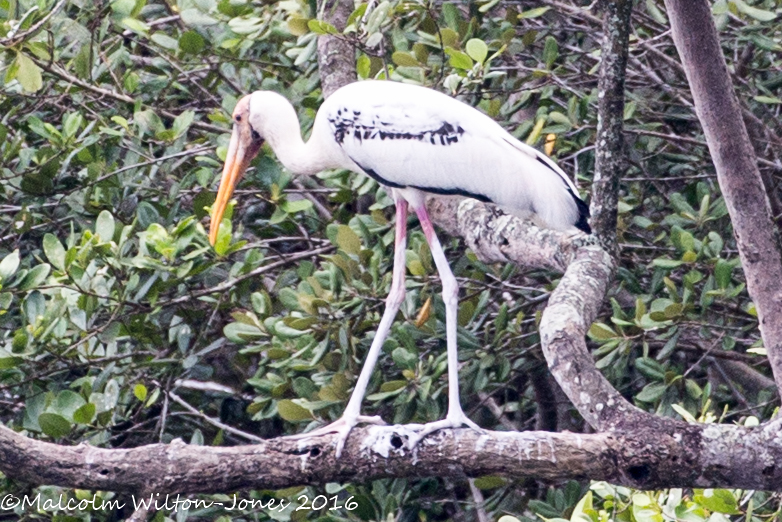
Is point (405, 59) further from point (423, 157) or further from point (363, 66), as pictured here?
point (423, 157)

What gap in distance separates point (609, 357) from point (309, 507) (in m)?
1.37

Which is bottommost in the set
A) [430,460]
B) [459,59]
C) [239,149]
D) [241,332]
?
[241,332]

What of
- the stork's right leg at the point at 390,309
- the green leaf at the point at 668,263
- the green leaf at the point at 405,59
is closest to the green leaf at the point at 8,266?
the stork's right leg at the point at 390,309

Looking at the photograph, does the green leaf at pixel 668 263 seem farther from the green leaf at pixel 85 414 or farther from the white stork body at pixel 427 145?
the green leaf at pixel 85 414

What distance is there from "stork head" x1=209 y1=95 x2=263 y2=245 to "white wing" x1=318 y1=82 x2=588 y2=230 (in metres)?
0.47

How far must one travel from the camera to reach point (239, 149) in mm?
5152

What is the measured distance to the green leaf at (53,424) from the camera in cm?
450

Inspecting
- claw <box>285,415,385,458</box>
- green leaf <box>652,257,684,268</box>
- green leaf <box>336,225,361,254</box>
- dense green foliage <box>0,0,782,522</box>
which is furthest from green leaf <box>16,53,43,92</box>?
green leaf <box>652,257,684,268</box>

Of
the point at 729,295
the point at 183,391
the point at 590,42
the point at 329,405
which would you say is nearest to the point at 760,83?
the point at 590,42

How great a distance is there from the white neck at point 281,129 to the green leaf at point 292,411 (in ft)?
3.22

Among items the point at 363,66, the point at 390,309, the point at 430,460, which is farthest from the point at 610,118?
the point at 430,460

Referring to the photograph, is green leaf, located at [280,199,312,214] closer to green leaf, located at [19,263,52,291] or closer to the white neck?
the white neck

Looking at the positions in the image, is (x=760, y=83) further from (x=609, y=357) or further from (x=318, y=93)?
(x=318, y=93)

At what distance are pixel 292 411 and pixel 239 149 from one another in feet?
3.84
